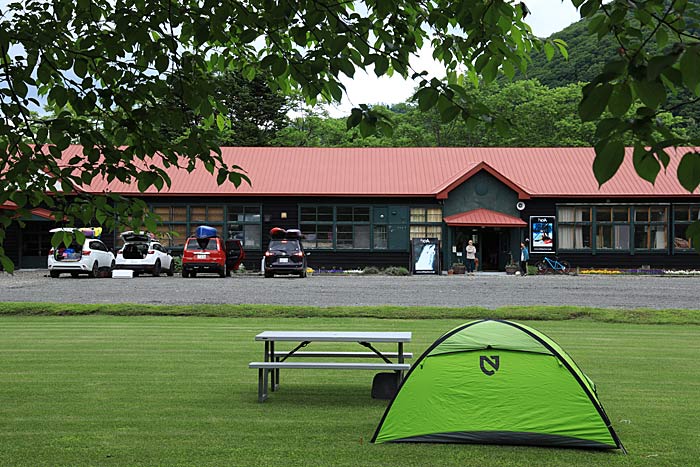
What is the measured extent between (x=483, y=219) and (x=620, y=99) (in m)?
30.5

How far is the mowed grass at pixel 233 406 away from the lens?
5762mm

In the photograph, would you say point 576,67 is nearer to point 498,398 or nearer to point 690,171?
point 498,398

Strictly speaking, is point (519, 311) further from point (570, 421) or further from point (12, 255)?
point (12, 255)

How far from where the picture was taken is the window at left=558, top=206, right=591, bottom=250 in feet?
112

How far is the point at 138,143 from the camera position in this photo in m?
6.59

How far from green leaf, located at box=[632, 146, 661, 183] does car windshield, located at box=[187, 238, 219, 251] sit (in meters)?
26.4

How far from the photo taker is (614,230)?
34.2 m

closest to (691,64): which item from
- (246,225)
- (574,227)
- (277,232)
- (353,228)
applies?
(277,232)

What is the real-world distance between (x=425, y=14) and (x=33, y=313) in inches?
526

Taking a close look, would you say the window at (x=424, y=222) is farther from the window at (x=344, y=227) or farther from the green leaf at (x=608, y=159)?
the green leaf at (x=608, y=159)

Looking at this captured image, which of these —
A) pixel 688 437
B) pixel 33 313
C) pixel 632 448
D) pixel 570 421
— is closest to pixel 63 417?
pixel 570 421

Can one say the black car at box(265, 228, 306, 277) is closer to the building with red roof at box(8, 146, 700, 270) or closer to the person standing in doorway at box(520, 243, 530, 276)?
the building with red roof at box(8, 146, 700, 270)

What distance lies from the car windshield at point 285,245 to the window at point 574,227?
12200 mm

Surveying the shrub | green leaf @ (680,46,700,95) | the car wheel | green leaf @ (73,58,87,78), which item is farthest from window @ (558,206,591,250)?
green leaf @ (680,46,700,95)
